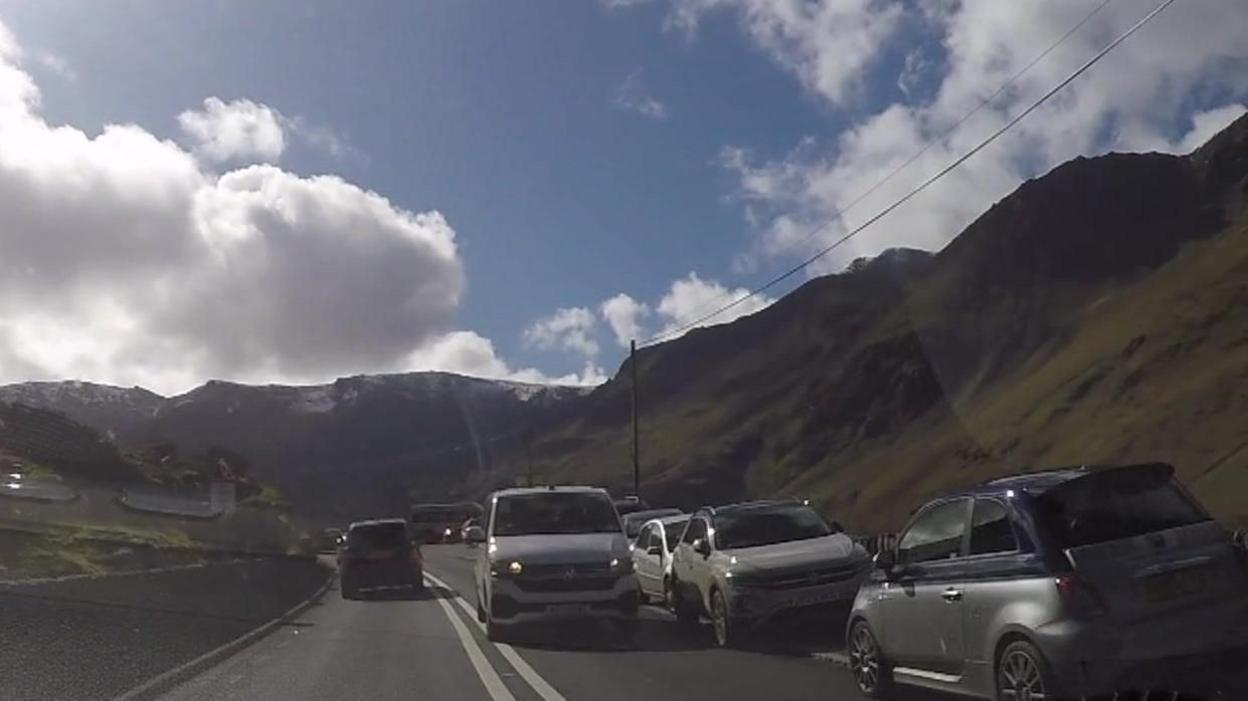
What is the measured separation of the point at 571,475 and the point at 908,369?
3887 cm

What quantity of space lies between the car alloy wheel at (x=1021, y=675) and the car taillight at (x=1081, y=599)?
384 mm

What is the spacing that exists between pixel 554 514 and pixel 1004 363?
68493 mm

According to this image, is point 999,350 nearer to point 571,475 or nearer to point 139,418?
point 571,475

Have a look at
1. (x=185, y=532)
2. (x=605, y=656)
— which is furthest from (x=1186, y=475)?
(x=605, y=656)

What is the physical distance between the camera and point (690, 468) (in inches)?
3930

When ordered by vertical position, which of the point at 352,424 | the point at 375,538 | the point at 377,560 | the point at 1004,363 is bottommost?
the point at 377,560

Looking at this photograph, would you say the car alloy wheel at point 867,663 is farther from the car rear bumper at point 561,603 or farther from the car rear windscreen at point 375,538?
the car rear windscreen at point 375,538

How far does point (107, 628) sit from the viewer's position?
1575 cm

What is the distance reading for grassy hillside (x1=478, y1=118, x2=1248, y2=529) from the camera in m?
A: 62.4

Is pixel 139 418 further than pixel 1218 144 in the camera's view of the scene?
Yes

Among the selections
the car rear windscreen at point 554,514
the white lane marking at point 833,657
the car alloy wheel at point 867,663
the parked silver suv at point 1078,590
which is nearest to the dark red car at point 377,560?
the car rear windscreen at point 554,514

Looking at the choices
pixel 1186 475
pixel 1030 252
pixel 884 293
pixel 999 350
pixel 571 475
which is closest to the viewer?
pixel 1186 475

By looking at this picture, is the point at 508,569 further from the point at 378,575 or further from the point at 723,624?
the point at 378,575

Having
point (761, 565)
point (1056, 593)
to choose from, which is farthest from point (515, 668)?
point (1056, 593)
